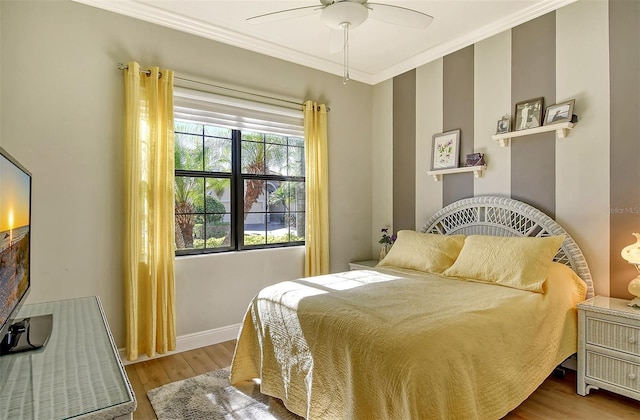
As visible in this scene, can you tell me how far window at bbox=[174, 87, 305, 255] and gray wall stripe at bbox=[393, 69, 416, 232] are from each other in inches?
42.5

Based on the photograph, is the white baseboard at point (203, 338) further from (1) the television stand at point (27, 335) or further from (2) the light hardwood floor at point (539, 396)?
(1) the television stand at point (27, 335)

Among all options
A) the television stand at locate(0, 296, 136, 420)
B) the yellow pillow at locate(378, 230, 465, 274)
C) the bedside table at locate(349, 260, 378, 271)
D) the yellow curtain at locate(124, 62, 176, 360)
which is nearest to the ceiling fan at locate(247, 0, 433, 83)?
the yellow curtain at locate(124, 62, 176, 360)

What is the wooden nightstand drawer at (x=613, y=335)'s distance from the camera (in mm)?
2062

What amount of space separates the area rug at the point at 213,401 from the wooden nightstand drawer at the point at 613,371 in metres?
1.84

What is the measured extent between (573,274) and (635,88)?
1.30m

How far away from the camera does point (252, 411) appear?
211 cm

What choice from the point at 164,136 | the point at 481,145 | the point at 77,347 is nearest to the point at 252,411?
the point at 77,347

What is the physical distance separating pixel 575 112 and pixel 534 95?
14.2 inches

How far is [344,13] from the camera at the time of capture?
2158 mm

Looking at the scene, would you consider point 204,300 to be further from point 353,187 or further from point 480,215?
point 480,215

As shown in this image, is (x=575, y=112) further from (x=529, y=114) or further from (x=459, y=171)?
(x=459, y=171)

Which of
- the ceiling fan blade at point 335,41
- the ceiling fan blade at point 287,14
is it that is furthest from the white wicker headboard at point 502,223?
the ceiling fan blade at point 287,14

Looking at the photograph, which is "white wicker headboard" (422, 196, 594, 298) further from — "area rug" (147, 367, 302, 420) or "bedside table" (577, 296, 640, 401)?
"area rug" (147, 367, 302, 420)

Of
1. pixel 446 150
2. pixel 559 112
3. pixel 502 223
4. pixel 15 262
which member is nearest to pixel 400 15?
pixel 559 112
